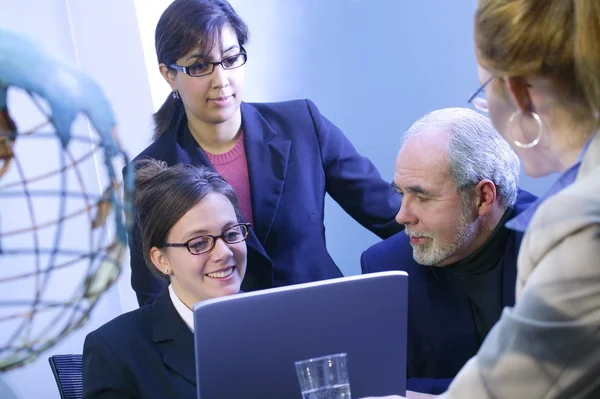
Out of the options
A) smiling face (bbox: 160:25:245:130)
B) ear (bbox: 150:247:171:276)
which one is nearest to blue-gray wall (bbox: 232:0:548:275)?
smiling face (bbox: 160:25:245:130)

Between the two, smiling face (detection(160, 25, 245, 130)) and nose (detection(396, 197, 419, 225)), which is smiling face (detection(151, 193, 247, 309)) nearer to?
smiling face (detection(160, 25, 245, 130))

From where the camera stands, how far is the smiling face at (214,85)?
2389 mm

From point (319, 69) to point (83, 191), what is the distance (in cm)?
273

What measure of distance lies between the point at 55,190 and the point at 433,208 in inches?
66.3

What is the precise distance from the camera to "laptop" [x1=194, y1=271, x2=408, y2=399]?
1.60 meters

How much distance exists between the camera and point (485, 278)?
2396 mm

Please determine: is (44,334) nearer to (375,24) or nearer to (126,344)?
(126,344)

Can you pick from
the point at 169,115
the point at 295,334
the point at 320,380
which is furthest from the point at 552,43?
the point at 169,115

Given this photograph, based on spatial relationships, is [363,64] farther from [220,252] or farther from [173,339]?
[173,339]

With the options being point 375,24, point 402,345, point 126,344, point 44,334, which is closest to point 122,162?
point 44,334

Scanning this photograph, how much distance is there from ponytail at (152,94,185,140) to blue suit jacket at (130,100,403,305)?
0.03m

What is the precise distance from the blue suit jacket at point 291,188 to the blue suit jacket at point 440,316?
0.75 ft

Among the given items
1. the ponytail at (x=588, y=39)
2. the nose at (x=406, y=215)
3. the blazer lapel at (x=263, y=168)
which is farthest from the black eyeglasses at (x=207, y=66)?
the ponytail at (x=588, y=39)

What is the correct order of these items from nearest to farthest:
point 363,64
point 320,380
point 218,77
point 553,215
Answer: point 553,215, point 320,380, point 218,77, point 363,64
